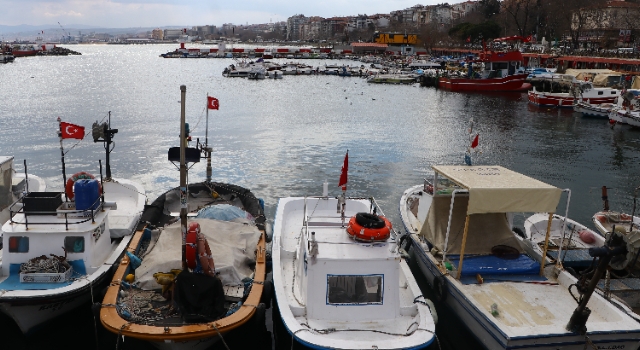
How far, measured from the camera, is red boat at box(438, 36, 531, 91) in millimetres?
60156

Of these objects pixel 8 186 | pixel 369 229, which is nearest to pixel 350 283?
pixel 369 229

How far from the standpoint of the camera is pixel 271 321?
12148 mm

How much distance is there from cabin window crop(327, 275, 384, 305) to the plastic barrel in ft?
19.6

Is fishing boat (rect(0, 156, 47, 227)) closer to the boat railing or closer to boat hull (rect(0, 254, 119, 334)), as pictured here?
the boat railing

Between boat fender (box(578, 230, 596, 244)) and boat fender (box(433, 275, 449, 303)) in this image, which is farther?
boat fender (box(578, 230, 596, 244))

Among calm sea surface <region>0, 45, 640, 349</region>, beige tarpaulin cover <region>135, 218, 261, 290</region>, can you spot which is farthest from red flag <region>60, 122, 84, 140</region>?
calm sea surface <region>0, 45, 640, 349</region>

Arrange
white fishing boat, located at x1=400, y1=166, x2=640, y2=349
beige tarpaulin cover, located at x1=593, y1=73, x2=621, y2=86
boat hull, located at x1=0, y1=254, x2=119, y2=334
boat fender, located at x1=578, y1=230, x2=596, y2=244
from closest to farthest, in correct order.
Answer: white fishing boat, located at x1=400, y1=166, x2=640, y2=349 → boat hull, located at x1=0, y1=254, x2=119, y2=334 → boat fender, located at x1=578, y1=230, x2=596, y2=244 → beige tarpaulin cover, located at x1=593, y1=73, x2=621, y2=86

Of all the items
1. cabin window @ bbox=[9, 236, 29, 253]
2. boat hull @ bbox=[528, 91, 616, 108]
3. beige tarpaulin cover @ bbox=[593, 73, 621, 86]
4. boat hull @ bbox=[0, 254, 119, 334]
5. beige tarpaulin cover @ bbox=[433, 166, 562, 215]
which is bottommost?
boat hull @ bbox=[0, 254, 119, 334]

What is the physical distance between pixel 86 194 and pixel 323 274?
595 cm

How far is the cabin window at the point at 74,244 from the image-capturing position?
36.0 ft

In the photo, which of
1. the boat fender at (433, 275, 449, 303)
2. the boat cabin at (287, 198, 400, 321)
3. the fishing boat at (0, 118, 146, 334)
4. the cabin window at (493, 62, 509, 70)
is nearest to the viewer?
the boat cabin at (287, 198, 400, 321)

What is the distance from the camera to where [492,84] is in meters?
61.0

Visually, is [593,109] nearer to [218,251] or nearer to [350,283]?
[350,283]

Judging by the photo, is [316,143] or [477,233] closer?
[477,233]
